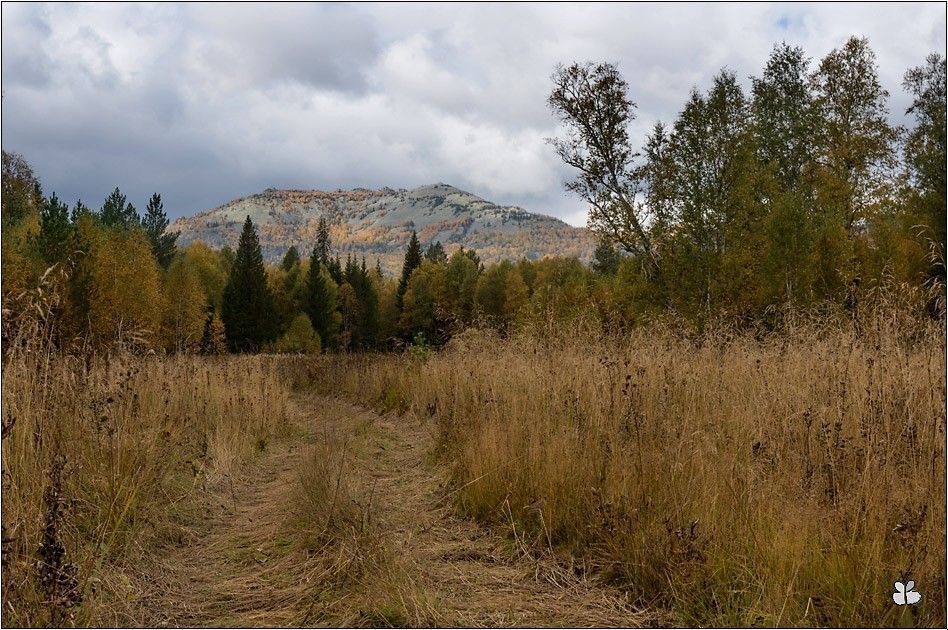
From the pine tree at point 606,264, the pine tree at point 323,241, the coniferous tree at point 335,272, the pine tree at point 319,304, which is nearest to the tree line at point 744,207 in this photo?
the pine tree at point 606,264

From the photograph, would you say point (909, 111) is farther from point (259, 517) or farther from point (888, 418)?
point (259, 517)

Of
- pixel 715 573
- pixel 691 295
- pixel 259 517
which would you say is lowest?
pixel 259 517

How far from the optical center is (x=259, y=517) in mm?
4766

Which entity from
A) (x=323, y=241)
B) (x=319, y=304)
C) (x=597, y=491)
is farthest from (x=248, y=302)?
(x=597, y=491)

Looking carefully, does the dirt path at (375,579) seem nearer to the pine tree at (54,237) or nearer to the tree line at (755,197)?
the tree line at (755,197)

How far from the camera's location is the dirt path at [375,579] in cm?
289

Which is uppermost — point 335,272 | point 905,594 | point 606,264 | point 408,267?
point 408,267

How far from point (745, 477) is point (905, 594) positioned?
1059 millimetres

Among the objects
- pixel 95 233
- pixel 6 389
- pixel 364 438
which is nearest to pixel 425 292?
pixel 95 233

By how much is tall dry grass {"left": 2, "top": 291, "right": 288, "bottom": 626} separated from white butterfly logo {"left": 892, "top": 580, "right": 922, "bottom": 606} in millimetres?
3103

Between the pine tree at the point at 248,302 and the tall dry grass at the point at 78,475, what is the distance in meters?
47.3

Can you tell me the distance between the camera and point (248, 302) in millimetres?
52250

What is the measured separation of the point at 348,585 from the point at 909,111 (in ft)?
73.1

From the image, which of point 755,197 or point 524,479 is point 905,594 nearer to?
point 524,479
